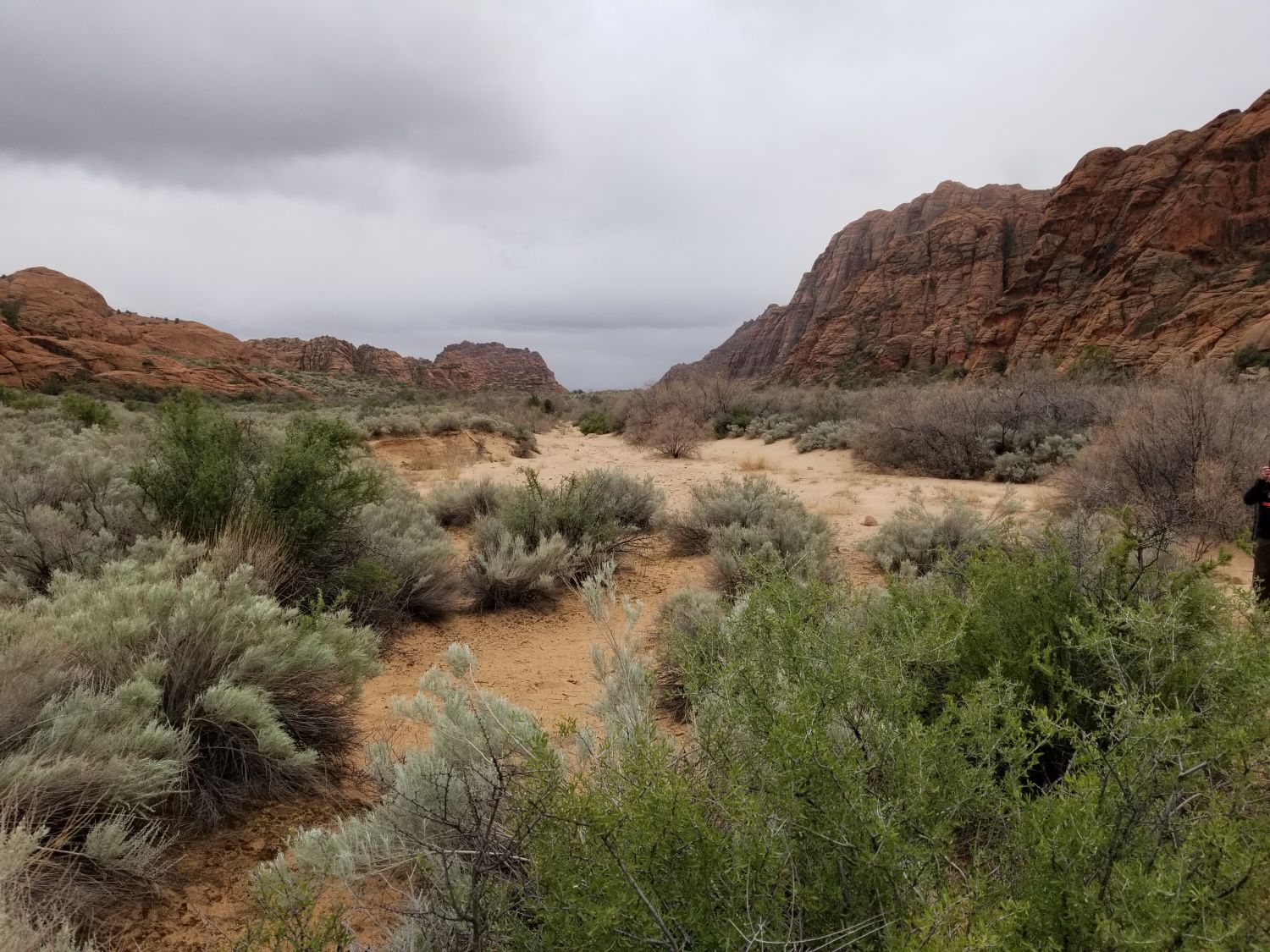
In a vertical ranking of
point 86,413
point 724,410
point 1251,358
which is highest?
point 1251,358

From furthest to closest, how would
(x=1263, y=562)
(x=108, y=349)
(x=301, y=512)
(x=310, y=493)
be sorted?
1. (x=108, y=349)
2. (x=310, y=493)
3. (x=301, y=512)
4. (x=1263, y=562)

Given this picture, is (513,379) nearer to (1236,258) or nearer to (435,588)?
(1236,258)

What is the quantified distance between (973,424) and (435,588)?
37.3 ft

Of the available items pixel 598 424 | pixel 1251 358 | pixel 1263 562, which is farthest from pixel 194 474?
pixel 1251 358

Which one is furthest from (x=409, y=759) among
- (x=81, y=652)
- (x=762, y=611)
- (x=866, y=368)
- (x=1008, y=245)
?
(x=1008, y=245)

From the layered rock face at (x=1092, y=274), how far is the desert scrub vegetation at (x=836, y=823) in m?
18.3

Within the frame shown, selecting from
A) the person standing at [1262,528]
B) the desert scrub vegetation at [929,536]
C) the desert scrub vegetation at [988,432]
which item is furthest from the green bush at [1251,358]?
the person standing at [1262,528]

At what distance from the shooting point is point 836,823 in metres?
1.37

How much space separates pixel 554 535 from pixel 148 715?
13.0 ft

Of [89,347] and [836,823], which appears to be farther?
[89,347]

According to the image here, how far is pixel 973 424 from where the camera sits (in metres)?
12.8

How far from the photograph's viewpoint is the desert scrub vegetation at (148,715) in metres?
1.94

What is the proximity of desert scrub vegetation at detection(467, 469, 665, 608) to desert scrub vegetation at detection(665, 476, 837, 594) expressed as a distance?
619 mm

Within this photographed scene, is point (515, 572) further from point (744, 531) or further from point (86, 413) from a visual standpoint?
point (86, 413)
